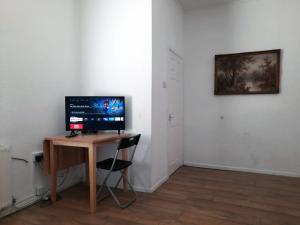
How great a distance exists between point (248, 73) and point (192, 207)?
8.61ft

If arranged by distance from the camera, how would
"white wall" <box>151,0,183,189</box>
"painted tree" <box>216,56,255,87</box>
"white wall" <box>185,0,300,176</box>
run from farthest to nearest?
"painted tree" <box>216,56,255,87</box>, "white wall" <box>185,0,300,176</box>, "white wall" <box>151,0,183,189</box>

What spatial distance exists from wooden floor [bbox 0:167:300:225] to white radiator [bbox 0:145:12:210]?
0.23 metres

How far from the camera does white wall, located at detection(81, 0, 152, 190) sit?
3.03 meters

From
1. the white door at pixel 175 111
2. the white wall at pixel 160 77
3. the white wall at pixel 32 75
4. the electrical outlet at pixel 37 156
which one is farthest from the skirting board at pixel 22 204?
the white door at pixel 175 111

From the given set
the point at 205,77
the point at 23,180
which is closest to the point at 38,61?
the point at 23,180


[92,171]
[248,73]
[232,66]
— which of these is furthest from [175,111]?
[92,171]

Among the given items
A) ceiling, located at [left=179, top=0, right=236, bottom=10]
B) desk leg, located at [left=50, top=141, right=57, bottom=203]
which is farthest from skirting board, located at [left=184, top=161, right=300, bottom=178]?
ceiling, located at [left=179, top=0, right=236, bottom=10]

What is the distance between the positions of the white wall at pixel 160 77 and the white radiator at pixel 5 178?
1.70 metres

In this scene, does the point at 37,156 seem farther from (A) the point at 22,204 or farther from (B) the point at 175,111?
(B) the point at 175,111

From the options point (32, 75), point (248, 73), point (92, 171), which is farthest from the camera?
point (248, 73)

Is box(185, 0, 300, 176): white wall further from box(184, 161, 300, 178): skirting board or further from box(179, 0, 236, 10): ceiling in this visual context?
box(179, 0, 236, 10): ceiling

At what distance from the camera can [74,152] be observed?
10.2ft

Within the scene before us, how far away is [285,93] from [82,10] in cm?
363

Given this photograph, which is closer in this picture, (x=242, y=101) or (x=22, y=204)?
(x=22, y=204)
